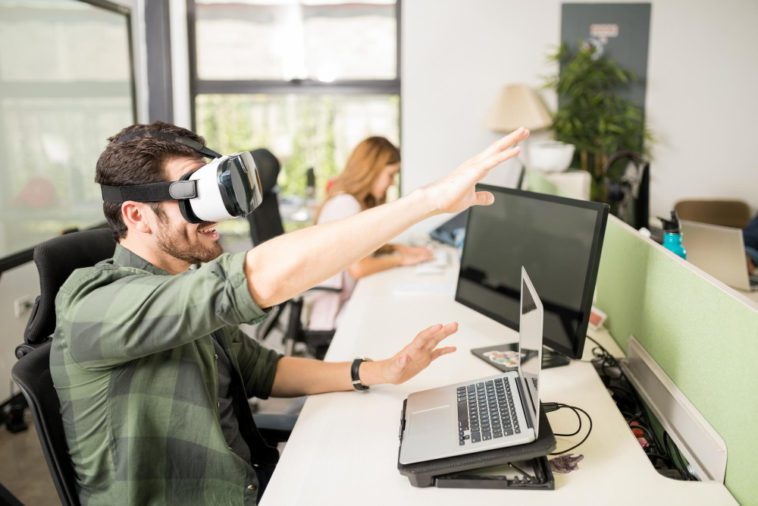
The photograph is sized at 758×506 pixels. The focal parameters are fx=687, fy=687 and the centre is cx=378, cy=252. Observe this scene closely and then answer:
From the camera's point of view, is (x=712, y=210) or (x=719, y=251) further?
(x=712, y=210)

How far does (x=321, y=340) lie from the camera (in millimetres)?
2617

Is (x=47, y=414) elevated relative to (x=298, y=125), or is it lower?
lower

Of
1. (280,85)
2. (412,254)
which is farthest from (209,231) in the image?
(280,85)

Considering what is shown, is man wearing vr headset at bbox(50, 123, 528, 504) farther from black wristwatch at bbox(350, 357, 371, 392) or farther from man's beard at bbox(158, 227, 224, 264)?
black wristwatch at bbox(350, 357, 371, 392)

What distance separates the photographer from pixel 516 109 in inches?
162

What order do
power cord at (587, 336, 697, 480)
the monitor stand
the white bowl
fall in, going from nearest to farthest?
1. power cord at (587, 336, 697, 480)
2. the monitor stand
3. the white bowl

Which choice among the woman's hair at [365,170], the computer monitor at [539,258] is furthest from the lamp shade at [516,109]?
the computer monitor at [539,258]

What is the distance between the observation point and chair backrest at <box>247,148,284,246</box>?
9.05 ft

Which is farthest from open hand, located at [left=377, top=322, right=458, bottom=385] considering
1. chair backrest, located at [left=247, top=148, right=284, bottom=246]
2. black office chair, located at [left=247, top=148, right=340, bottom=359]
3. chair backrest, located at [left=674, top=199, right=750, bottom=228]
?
chair backrest, located at [left=674, top=199, right=750, bottom=228]

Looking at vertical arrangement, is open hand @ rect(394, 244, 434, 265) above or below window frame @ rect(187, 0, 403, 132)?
below

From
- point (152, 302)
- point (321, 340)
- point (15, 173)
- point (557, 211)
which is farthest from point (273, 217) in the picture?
point (152, 302)

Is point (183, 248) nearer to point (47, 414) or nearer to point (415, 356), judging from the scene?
point (47, 414)

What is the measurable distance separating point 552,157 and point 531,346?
2.81 m

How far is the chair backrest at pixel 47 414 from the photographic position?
1.11m
